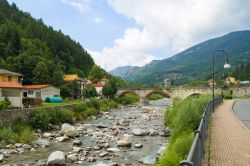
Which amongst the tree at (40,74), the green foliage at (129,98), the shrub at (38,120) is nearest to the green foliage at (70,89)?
the tree at (40,74)

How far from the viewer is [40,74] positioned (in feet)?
248

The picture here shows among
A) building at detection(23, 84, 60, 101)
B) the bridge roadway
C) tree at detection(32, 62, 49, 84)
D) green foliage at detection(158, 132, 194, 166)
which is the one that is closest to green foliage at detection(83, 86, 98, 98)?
tree at detection(32, 62, 49, 84)

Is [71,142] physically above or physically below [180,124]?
below

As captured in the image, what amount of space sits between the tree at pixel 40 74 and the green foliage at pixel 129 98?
784 inches

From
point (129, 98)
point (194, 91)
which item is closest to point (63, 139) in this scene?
point (194, 91)

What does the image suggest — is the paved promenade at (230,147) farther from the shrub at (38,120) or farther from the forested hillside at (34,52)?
the forested hillside at (34,52)

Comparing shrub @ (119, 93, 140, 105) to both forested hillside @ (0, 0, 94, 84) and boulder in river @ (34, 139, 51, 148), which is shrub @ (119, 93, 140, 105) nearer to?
forested hillside @ (0, 0, 94, 84)

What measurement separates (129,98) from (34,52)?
2702 cm

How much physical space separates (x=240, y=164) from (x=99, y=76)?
113 metres

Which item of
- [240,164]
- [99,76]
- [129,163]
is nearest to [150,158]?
→ [129,163]

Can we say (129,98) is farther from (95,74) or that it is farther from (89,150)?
(89,150)

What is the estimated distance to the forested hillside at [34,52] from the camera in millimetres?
75250

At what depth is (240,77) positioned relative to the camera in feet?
521

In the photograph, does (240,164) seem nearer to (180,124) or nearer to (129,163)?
(180,124)
